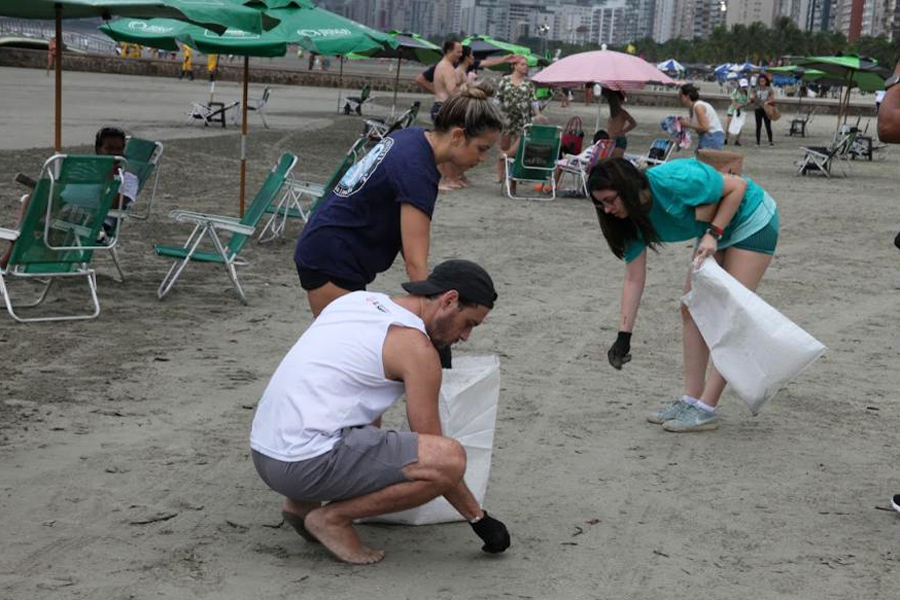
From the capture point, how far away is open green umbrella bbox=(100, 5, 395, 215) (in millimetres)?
11539

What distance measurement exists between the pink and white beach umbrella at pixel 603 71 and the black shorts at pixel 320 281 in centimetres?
1322

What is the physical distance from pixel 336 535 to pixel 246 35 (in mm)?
8129

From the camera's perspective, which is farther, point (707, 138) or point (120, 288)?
point (707, 138)

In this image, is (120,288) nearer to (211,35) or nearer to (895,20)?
(211,35)

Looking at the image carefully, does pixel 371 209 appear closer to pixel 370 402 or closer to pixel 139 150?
pixel 370 402

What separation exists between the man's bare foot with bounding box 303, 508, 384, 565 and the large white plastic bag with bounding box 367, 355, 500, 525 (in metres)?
0.31

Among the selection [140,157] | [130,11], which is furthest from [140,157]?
[130,11]

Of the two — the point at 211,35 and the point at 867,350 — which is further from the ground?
the point at 211,35

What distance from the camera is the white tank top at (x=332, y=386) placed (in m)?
3.95

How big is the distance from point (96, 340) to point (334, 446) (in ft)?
11.6

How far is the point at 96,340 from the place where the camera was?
7164 mm

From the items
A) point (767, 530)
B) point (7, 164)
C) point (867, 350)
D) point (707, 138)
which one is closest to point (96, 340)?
point (767, 530)

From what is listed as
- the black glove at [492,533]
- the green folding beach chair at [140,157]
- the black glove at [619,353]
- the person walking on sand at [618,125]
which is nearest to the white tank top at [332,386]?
the black glove at [492,533]

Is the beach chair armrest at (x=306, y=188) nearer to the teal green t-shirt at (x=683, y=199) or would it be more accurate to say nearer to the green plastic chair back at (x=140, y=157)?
the green plastic chair back at (x=140, y=157)
